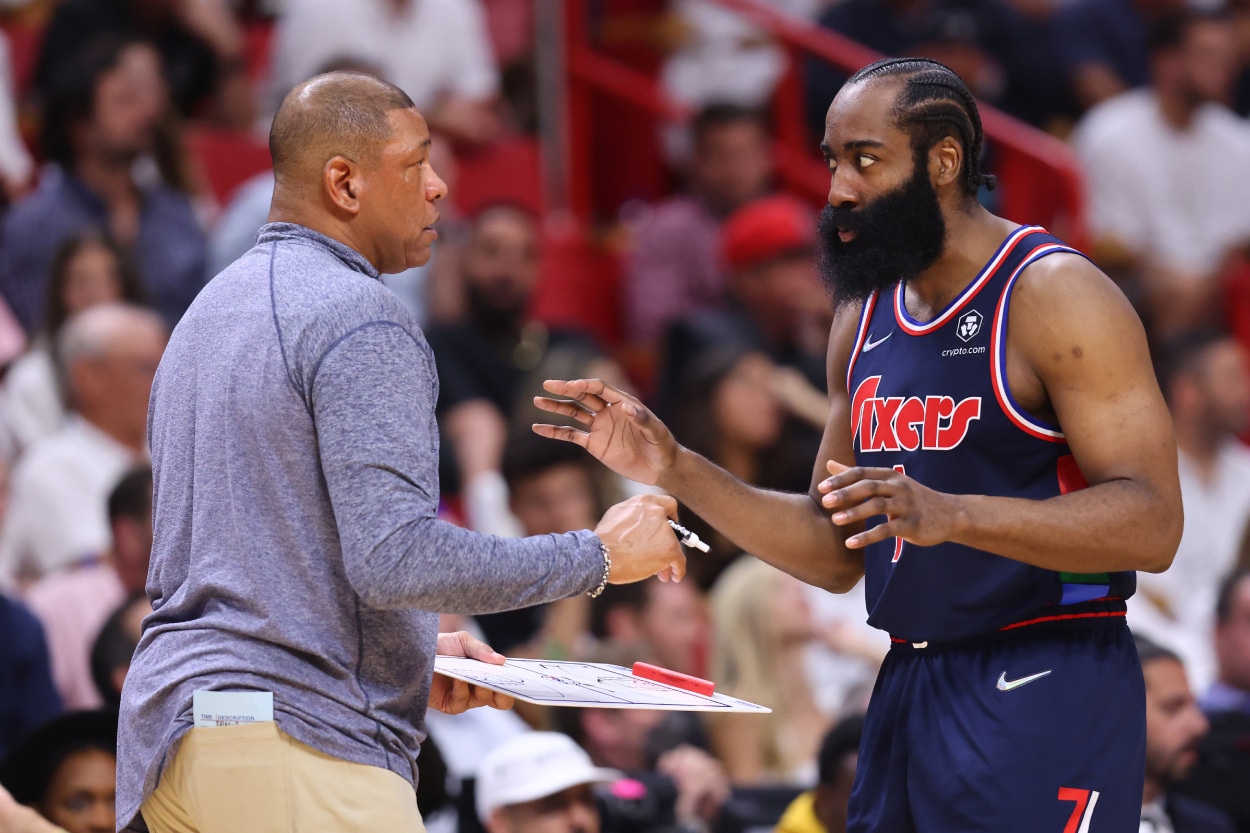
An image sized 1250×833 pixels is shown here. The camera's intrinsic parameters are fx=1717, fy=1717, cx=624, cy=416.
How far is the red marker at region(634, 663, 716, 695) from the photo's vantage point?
3.35m

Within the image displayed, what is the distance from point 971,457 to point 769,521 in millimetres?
506

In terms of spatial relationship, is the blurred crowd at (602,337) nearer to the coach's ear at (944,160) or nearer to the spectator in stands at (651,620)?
the spectator in stands at (651,620)

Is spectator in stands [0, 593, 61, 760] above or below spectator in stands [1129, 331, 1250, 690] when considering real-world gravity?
below

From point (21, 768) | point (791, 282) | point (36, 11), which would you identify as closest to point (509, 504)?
point (791, 282)

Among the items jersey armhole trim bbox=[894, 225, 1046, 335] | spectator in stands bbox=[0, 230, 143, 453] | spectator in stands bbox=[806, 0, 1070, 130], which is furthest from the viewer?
spectator in stands bbox=[806, 0, 1070, 130]

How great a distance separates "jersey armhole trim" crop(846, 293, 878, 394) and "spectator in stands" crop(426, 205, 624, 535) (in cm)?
384

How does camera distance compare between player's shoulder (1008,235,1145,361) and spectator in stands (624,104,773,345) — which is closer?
player's shoulder (1008,235,1145,361)

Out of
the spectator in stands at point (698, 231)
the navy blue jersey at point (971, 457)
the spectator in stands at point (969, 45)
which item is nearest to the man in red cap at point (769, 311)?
the spectator in stands at point (698, 231)

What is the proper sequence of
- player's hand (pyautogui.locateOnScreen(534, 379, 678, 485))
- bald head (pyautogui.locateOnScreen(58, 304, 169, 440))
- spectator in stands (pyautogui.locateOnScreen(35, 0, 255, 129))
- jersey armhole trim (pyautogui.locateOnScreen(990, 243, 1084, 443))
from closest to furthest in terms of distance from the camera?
jersey armhole trim (pyautogui.locateOnScreen(990, 243, 1084, 443)) < player's hand (pyautogui.locateOnScreen(534, 379, 678, 485)) < bald head (pyautogui.locateOnScreen(58, 304, 169, 440)) < spectator in stands (pyautogui.locateOnScreen(35, 0, 255, 129))

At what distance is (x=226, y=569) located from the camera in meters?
2.82

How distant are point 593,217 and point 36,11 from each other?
3.24 meters

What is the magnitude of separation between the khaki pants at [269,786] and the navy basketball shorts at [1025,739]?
1018 mm

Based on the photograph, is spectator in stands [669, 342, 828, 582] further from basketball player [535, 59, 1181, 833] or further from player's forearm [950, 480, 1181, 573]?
player's forearm [950, 480, 1181, 573]

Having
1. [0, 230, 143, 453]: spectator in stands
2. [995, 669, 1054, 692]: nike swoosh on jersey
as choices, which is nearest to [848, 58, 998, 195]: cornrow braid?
[995, 669, 1054, 692]: nike swoosh on jersey
